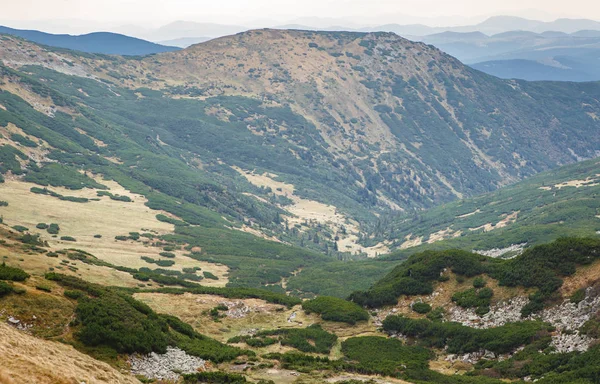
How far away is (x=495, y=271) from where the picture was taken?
216 ft

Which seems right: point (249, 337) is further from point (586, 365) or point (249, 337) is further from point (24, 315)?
point (586, 365)

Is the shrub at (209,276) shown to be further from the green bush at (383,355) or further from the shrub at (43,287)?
the shrub at (43,287)

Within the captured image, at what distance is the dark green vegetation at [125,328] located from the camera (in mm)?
39406

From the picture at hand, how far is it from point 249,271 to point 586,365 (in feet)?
333

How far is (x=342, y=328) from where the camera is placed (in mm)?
64500

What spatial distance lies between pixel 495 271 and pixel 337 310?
1875 centimetres

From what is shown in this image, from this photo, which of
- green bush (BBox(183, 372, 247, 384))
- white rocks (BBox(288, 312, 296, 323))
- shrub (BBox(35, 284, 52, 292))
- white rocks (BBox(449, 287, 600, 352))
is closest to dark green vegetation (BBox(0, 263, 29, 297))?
shrub (BBox(35, 284, 52, 292))

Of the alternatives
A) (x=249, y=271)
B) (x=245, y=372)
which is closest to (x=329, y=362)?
(x=245, y=372)

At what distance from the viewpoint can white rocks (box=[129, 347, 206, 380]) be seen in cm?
3866

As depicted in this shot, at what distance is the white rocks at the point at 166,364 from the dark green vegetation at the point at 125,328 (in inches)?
25.8

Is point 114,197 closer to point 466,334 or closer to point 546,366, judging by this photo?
point 466,334

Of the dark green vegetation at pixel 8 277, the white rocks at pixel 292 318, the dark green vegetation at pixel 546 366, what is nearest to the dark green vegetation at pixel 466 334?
the dark green vegetation at pixel 546 366

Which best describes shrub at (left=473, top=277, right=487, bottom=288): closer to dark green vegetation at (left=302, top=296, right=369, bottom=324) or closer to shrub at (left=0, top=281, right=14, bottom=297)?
dark green vegetation at (left=302, top=296, right=369, bottom=324)

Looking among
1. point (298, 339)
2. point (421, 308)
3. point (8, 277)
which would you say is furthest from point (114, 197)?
point (8, 277)
